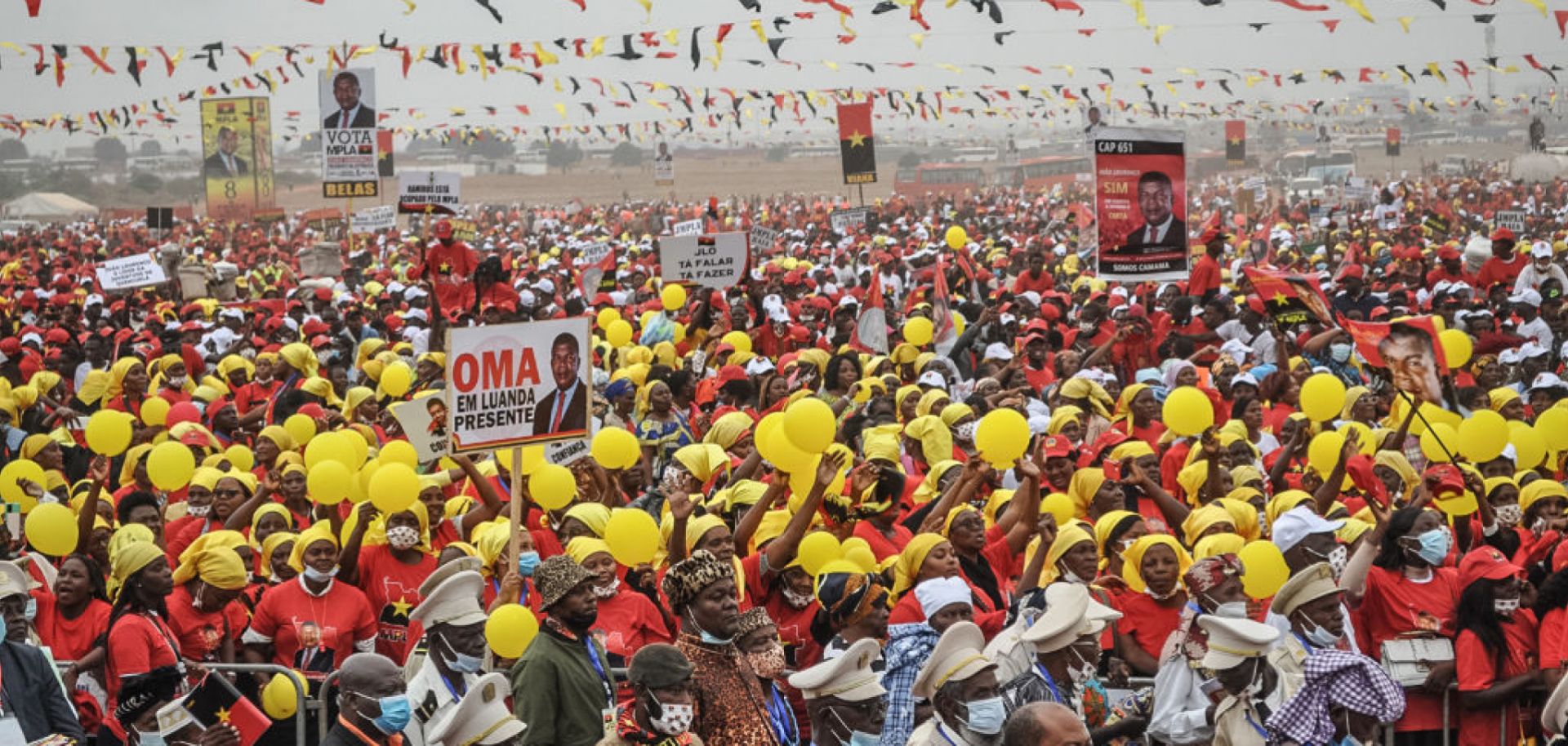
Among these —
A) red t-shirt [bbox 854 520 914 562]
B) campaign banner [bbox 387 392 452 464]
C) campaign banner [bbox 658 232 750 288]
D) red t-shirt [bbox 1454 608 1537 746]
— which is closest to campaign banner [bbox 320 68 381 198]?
campaign banner [bbox 658 232 750 288]

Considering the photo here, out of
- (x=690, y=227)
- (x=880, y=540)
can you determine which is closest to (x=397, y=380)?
(x=880, y=540)

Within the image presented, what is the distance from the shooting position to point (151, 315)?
69.4ft

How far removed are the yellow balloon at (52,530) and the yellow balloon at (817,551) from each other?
337 cm

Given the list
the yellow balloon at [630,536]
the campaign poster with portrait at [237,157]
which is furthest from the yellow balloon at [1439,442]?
the campaign poster with portrait at [237,157]

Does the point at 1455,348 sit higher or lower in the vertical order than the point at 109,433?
higher

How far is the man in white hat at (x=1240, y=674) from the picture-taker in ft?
19.6

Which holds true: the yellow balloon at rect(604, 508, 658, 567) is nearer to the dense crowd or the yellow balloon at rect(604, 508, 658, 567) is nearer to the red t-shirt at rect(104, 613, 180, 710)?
the dense crowd

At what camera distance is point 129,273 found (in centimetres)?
2152

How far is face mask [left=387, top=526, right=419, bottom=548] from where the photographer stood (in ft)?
27.5

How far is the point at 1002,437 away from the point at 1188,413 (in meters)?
Answer: 2.10

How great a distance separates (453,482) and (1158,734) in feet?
15.9

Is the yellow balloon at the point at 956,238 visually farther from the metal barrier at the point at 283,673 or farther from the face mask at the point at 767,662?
the face mask at the point at 767,662

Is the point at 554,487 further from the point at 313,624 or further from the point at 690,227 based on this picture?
the point at 690,227

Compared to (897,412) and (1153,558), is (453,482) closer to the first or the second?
(897,412)
